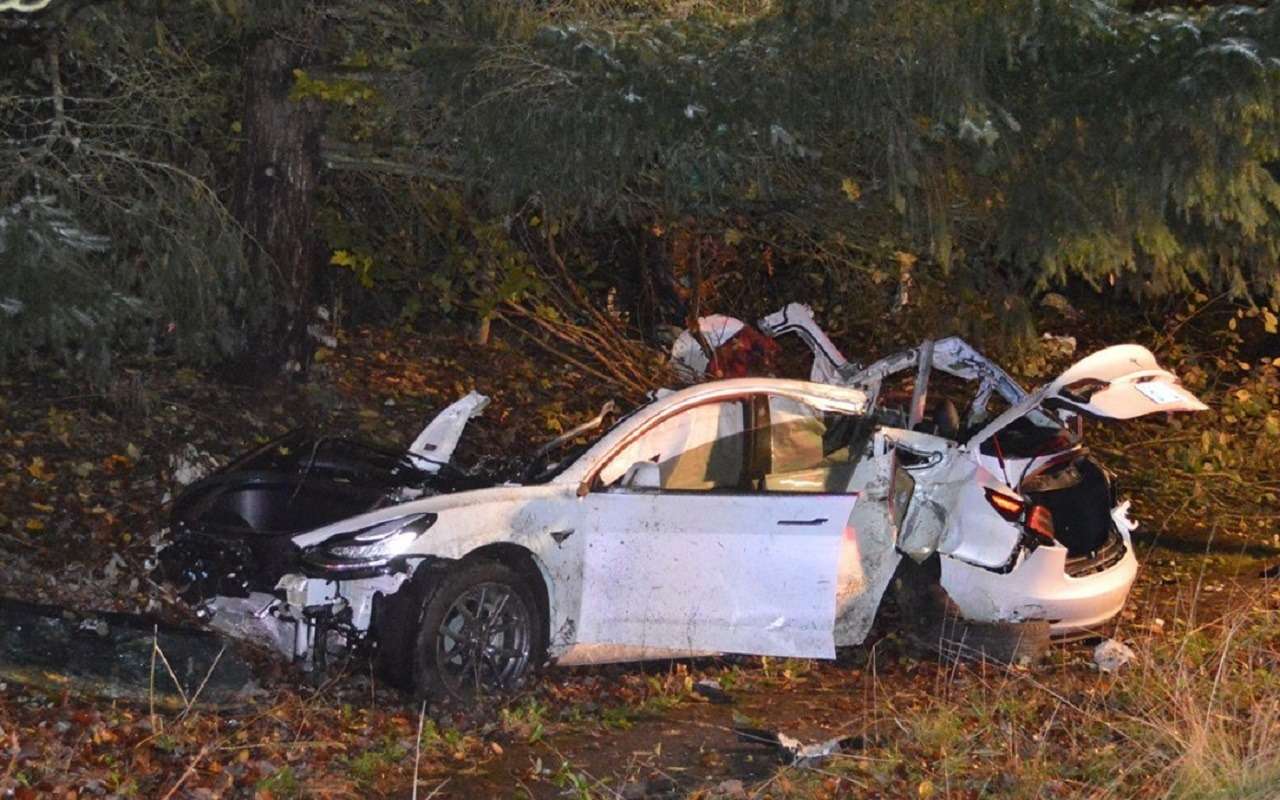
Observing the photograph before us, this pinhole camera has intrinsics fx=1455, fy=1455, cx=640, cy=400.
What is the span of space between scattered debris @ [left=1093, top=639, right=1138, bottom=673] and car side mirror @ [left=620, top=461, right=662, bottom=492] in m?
2.86

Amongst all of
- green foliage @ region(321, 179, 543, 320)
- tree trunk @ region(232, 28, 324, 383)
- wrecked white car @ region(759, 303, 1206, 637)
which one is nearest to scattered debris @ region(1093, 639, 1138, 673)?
wrecked white car @ region(759, 303, 1206, 637)

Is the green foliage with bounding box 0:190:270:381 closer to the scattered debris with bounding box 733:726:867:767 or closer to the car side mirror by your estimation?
the car side mirror

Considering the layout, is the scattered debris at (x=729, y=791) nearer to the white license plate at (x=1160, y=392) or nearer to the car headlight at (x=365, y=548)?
the car headlight at (x=365, y=548)

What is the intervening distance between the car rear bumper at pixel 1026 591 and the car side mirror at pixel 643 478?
1.94 meters

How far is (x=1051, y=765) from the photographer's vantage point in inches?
241

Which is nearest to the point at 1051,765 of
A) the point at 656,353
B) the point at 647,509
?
the point at 647,509

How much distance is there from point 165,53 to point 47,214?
87.4 inches

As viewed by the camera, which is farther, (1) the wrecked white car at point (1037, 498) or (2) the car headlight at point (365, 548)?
(1) the wrecked white car at point (1037, 498)

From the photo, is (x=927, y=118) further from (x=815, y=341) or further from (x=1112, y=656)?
(x=1112, y=656)

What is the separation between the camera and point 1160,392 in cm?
813

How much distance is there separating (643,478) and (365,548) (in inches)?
56.3

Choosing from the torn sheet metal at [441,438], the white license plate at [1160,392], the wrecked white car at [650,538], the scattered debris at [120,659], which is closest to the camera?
the scattered debris at [120,659]

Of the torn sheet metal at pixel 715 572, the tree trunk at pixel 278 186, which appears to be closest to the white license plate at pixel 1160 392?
the torn sheet metal at pixel 715 572

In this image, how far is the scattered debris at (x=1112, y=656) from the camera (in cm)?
812
